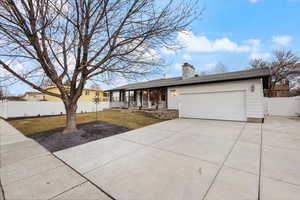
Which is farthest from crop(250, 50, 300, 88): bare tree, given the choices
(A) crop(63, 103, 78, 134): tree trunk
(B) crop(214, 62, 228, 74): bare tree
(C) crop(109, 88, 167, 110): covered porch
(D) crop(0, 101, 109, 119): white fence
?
(D) crop(0, 101, 109, 119): white fence

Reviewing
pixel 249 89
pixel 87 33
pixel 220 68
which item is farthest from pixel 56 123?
pixel 220 68

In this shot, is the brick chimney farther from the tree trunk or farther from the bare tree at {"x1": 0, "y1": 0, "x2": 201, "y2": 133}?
the tree trunk

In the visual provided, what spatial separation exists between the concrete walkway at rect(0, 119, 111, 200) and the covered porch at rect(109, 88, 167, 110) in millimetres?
9713

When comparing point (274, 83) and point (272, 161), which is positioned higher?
point (274, 83)

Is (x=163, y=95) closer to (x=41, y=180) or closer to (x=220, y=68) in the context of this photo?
(x=41, y=180)

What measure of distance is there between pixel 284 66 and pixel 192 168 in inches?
937

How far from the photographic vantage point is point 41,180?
2.35m

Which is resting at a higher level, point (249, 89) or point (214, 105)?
point (249, 89)

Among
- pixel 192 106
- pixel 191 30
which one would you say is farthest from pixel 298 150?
pixel 192 106

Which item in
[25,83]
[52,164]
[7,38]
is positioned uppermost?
[7,38]

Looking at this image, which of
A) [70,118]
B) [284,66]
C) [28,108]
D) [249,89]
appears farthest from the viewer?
[284,66]

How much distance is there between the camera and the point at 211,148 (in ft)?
12.3

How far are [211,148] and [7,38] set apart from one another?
7.15m

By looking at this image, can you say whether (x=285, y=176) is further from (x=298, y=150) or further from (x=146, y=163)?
(x=146, y=163)
